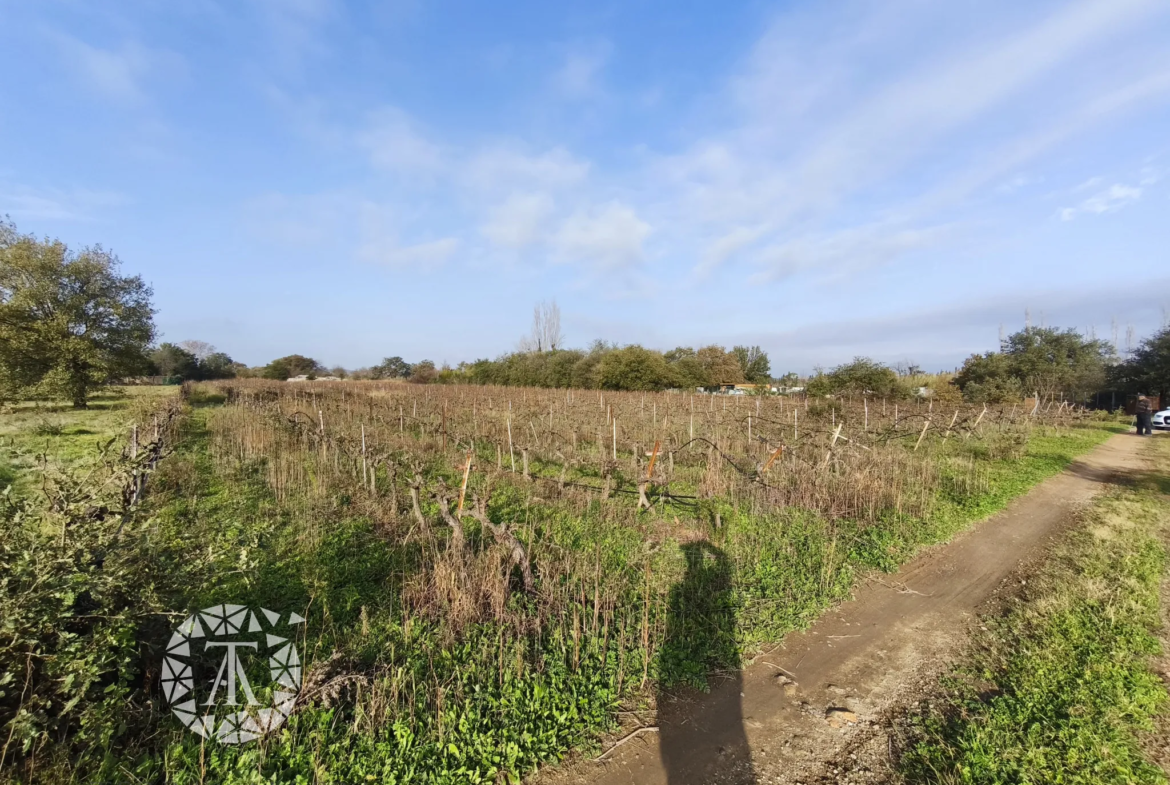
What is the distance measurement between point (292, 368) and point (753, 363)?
180ft

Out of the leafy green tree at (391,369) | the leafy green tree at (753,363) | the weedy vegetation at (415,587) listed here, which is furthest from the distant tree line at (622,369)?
the weedy vegetation at (415,587)

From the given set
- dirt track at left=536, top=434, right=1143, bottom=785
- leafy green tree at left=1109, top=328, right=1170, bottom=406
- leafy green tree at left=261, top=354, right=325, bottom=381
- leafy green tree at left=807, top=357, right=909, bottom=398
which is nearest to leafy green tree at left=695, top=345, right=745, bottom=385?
leafy green tree at left=807, top=357, right=909, bottom=398

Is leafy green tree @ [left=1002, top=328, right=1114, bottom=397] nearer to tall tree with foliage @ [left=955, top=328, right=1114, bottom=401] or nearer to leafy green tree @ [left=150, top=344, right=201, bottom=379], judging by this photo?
tall tree with foliage @ [left=955, top=328, right=1114, bottom=401]

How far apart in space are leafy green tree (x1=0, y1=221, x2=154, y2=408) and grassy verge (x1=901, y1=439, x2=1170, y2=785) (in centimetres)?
2373

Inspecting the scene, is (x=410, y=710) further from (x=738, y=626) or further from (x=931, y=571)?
(x=931, y=571)

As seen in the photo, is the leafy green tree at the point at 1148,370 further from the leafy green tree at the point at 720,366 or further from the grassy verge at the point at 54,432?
the grassy verge at the point at 54,432

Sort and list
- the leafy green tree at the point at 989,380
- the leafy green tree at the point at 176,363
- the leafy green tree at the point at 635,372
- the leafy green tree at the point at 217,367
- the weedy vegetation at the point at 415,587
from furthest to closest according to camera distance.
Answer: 1. the leafy green tree at the point at 217,367
2. the leafy green tree at the point at 176,363
3. the leafy green tree at the point at 635,372
4. the leafy green tree at the point at 989,380
5. the weedy vegetation at the point at 415,587

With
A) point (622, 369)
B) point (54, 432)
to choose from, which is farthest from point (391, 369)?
point (54, 432)

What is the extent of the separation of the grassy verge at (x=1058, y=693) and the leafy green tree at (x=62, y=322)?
23734mm

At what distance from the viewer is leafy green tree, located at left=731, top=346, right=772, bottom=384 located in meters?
40.0

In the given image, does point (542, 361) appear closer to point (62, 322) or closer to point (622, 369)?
point (622, 369)

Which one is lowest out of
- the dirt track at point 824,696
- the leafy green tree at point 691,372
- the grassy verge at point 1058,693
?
the dirt track at point 824,696

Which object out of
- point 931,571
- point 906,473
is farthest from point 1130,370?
point 931,571

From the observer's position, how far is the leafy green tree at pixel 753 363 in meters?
40.0
